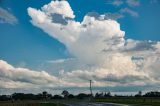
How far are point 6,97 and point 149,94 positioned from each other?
233ft

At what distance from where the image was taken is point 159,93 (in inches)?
7185

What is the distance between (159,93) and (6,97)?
2915 inches

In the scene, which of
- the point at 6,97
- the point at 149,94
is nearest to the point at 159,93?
the point at 149,94

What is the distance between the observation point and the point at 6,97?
7495 inches

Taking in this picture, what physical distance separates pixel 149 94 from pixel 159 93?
465 inches

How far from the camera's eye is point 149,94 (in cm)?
19388

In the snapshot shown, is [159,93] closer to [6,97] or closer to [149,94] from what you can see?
[149,94]
